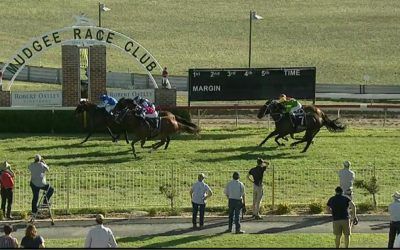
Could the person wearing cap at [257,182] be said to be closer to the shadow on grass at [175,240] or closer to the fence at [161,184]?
the shadow on grass at [175,240]

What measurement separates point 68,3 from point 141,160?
54.6 meters

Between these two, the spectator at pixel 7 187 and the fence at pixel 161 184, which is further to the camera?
the fence at pixel 161 184

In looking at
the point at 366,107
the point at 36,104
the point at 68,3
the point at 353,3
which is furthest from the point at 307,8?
the point at 36,104

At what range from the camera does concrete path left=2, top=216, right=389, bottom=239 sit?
2212 cm

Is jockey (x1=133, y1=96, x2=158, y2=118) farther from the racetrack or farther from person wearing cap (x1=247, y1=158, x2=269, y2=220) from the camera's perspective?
person wearing cap (x1=247, y1=158, x2=269, y2=220)

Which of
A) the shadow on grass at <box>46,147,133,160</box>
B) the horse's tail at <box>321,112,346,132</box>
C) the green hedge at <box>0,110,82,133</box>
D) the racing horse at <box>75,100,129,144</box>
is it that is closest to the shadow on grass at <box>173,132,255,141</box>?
the racing horse at <box>75,100,129,144</box>

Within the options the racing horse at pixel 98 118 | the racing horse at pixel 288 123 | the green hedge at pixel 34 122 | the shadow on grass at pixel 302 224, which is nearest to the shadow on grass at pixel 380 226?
the shadow on grass at pixel 302 224

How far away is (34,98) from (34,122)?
52.3 inches

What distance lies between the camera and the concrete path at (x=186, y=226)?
72.6 ft

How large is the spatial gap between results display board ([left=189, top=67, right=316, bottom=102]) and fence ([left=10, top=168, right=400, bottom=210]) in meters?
9.52

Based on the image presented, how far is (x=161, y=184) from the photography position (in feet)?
88.1

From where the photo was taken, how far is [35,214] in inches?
909

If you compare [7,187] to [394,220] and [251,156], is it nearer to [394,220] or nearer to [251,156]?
[394,220]

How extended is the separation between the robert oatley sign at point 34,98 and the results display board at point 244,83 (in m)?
4.75
